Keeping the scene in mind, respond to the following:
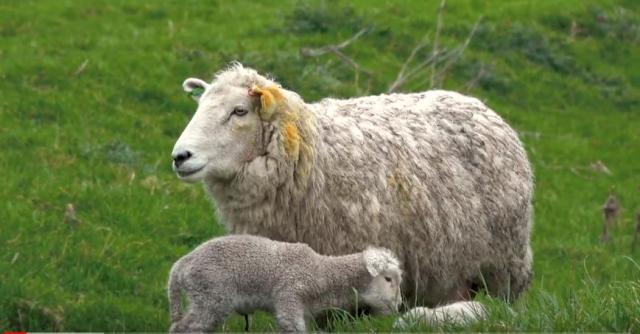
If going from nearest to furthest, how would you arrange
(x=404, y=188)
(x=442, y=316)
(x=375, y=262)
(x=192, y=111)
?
1. (x=442, y=316)
2. (x=375, y=262)
3. (x=404, y=188)
4. (x=192, y=111)

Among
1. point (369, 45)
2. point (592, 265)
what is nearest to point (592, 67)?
point (369, 45)

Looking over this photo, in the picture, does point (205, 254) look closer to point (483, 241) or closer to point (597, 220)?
point (483, 241)

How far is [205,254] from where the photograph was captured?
579 centimetres

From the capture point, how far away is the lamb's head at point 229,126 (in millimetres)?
6371

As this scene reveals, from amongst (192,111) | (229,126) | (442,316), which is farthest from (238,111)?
(192,111)

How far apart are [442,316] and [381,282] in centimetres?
36

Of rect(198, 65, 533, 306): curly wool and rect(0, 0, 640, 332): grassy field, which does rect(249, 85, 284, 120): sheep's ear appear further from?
rect(0, 0, 640, 332): grassy field

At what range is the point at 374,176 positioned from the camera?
699cm

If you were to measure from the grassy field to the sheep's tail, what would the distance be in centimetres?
74

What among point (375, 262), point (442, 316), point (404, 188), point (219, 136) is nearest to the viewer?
point (442, 316)

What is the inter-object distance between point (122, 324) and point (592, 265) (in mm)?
5402

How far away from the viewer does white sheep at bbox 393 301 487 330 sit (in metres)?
5.60

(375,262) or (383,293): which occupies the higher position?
(375,262)

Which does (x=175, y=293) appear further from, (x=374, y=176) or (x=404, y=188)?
(x=404, y=188)
